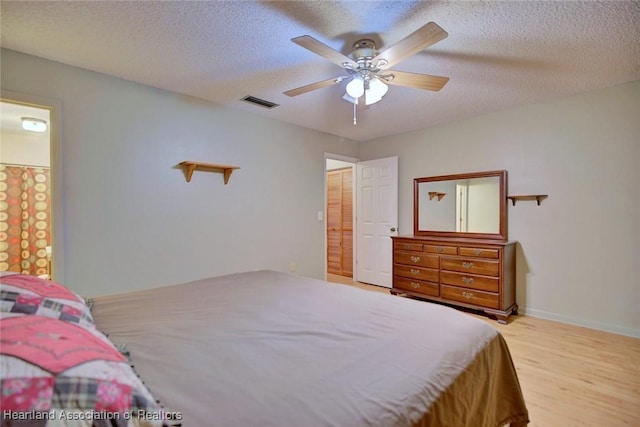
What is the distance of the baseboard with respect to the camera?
2.76 meters

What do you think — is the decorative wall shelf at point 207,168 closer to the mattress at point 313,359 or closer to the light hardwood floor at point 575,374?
the mattress at point 313,359

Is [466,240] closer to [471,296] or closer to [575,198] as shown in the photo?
[471,296]

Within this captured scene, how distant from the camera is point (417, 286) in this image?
3787mm

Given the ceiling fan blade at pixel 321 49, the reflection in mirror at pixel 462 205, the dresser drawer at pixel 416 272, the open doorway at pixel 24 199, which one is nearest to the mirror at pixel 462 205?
the reflection in mirror at pixel 462 205

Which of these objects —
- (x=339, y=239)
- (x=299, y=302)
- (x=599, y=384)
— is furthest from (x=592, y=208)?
(x=339, y=239)

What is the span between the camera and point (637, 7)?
1.71 metres

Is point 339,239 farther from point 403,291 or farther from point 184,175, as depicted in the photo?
point 184,175

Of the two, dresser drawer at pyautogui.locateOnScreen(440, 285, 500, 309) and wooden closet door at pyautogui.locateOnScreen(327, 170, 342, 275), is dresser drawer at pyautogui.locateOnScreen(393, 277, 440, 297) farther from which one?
wooden closet door at pyautogui.locateOnScreen(327, 170, 342, 275)

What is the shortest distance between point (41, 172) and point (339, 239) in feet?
15.5

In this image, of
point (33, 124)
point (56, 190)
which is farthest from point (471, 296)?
point (33, 124)

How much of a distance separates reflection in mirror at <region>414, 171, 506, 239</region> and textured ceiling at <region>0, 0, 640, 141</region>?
3.54 feet

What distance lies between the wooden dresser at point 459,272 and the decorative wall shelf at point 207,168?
2.33 meters

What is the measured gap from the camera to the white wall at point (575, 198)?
9.12 ft

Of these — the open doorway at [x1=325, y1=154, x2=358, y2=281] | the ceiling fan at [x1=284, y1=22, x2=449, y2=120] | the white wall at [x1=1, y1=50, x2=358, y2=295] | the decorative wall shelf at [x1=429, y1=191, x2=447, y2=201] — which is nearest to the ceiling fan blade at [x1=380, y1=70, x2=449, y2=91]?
the ceiling fan at [x1=284, y1=22, x2=449, y2=120]
